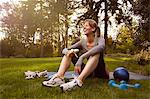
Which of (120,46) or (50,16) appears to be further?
(120,46)

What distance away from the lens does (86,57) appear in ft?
18.7

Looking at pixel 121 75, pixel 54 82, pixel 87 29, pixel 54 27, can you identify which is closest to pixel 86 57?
pixel 87 29

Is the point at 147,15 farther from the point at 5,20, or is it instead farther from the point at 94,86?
the point at 5,20

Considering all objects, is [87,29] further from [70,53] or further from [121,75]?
[121,75]

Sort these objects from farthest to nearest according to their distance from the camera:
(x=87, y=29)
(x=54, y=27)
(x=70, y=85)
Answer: (x=54, y=27) → (x=87, y=29) → (x=70, y=85)

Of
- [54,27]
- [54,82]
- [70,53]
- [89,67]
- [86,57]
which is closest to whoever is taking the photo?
[54,82]

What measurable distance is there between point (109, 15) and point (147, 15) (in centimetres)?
1143

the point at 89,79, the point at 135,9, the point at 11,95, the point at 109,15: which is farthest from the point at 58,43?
the point at 11,95

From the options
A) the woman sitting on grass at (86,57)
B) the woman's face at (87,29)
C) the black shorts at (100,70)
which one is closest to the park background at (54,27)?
the black shorts at (100,70)

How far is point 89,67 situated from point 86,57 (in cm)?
22

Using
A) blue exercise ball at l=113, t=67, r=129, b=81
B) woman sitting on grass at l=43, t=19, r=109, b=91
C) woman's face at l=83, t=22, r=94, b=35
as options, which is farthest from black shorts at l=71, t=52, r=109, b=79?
woman's face at l=83, t=22, r=94, b=35

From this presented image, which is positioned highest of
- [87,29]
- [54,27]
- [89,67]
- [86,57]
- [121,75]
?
[54,27]

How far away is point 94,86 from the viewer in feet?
18.5

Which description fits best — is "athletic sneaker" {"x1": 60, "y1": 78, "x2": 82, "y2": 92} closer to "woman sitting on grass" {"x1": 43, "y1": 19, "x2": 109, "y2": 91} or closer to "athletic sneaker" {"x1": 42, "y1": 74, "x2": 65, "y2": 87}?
"woman sitting on grass" {"x1": 43, "y1": 19, "x2": 109, "y2": 91}
